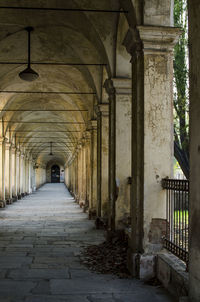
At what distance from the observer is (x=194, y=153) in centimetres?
392

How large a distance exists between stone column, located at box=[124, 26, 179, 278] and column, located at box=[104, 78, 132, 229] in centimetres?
234

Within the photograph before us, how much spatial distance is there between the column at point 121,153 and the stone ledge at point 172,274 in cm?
294

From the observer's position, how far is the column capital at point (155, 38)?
595 cm

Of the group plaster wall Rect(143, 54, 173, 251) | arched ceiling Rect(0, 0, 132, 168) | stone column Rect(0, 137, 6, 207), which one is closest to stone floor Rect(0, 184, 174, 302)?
plaster wall Rect(143, 54, 173, 251)

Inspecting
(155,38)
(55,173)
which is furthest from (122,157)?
(55,173)

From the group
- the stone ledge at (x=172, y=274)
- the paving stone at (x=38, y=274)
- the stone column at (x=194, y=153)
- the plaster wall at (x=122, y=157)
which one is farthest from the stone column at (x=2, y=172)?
the stone column at (x=194, y=153)

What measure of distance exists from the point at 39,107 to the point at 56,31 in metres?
11.6

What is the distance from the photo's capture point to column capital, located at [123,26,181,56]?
19.5ft

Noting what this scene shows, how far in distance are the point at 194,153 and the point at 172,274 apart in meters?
1.94

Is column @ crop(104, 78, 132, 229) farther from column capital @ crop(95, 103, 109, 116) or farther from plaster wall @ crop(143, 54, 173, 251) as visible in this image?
column capital @ crop(95, 103, 109, 116)

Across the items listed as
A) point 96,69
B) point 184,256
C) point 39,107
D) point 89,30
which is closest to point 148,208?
point 184,256

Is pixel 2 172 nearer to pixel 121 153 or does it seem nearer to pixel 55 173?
pixel 121 153

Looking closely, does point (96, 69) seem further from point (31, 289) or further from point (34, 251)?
point (31, 289)

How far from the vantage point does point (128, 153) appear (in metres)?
8.65
